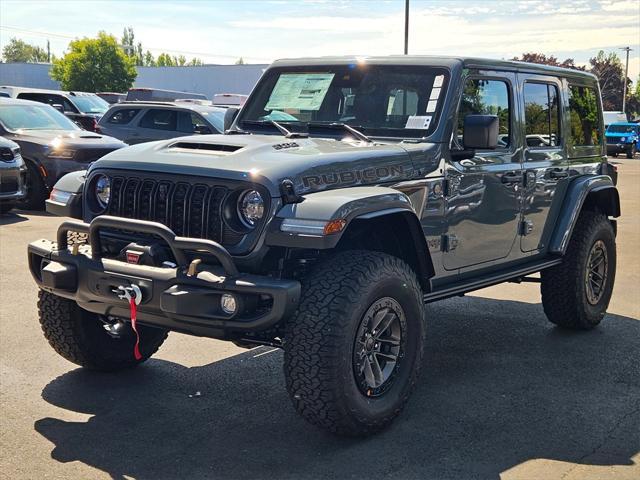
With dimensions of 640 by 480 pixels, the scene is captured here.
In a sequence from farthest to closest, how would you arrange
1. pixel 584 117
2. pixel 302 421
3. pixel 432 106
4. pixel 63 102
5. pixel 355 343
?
pixel 63 102, pixel 584 117, pixel 432 106, pixel 302 421, pixel 355 343

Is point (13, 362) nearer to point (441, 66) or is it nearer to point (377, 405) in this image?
point (377, 405)

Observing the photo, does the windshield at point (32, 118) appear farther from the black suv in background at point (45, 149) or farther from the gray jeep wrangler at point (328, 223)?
the gray jeep wrangler at point (328, 223)

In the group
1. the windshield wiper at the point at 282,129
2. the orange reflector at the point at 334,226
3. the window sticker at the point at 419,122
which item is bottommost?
the orange reflector at the point at 334,226

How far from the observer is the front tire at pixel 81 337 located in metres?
4.96

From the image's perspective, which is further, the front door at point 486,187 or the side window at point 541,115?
the side window at point 541,115

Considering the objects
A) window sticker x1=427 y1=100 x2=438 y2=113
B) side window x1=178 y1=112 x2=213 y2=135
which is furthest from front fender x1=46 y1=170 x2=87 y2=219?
side window x1=178 y1=112 x2=213 y2=135

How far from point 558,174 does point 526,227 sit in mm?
627

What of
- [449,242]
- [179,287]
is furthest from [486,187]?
[179,287]

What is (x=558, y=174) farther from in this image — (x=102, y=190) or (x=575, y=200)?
(x=102, y=190)

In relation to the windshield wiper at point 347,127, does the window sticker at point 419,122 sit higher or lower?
higher

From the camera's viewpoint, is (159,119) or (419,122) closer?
(419,122)

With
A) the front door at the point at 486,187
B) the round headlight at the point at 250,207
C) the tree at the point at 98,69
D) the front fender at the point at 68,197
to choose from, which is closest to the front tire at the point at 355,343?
the round headlight at the point at 250,207

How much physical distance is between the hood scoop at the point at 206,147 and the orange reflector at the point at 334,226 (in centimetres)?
82

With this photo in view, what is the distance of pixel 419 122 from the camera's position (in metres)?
5.18
